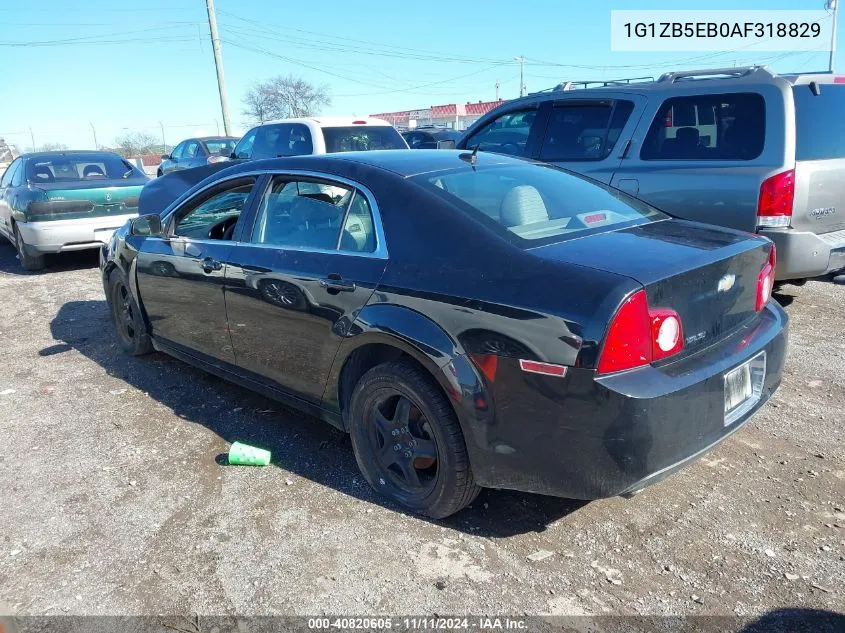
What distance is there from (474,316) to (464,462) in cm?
64

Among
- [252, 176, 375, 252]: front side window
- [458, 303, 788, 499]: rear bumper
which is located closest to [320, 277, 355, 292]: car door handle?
[252, 176, 375, 252]: front side window

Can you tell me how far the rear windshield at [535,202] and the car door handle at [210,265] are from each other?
4.78ft

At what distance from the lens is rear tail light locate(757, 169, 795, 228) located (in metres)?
4.74

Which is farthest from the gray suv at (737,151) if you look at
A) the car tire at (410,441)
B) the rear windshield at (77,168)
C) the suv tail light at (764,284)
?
the rear windshield at (77,168)

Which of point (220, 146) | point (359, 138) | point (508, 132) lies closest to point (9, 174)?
point (359, 138)

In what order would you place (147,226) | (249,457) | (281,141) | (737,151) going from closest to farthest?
1. (249,457)
2. (147,226)
3. (737,151)
4. (281,141)

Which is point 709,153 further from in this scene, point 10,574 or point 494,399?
point 10,574

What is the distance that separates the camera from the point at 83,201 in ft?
28.5

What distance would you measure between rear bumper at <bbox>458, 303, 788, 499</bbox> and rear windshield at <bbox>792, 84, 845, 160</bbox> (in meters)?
3.05

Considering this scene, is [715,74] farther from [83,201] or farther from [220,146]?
[220,146]

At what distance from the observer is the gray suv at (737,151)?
4.81m

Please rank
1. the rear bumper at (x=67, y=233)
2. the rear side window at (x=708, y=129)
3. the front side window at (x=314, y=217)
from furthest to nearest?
the rear bumper at (x=67, y=233)
the rear side window at (x=708, y=129)
the front side window at (x=314, y=217)

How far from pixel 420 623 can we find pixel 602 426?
0.97m

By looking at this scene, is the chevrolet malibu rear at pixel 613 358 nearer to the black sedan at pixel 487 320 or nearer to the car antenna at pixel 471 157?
the black sedan at pixel 487 320
